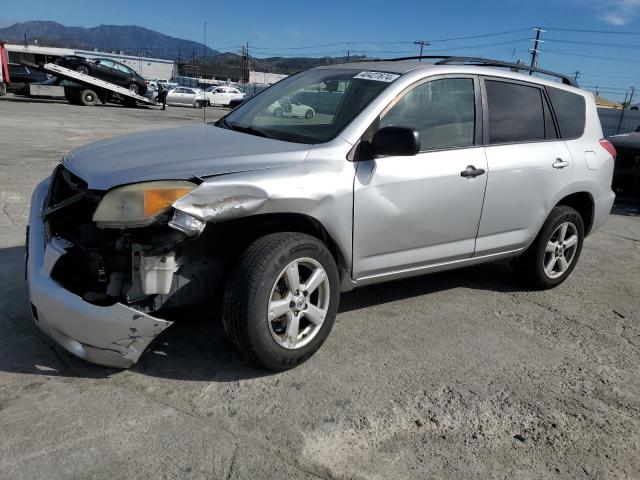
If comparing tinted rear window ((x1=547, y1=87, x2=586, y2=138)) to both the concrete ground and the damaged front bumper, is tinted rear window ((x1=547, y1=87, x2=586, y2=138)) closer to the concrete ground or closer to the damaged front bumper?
the concrete ground

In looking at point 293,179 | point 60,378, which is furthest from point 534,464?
point 60,378

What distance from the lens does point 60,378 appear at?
295 cm

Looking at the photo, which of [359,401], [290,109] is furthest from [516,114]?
[359,401]

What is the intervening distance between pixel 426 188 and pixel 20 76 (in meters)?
29.3

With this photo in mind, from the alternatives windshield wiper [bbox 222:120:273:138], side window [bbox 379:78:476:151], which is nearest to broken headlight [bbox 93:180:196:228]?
windshield wiper [bbox 222:120:273:138]

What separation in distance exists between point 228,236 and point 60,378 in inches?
45.5

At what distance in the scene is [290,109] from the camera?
3.89 meters

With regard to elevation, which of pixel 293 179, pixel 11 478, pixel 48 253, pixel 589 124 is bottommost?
pixel 11 478

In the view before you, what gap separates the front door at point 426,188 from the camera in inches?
133

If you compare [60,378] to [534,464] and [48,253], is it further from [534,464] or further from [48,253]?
[534,464]

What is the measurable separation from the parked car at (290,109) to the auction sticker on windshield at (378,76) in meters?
0.41

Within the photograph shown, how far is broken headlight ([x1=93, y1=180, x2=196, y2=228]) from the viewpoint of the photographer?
2.67m

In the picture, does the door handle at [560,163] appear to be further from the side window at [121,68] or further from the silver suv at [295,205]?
the side window at [121,68]

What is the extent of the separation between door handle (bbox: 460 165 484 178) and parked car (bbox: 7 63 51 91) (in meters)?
A: 28.5
